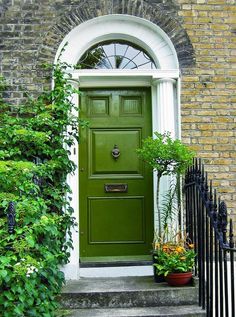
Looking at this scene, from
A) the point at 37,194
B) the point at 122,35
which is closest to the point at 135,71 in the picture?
the point at 122,35

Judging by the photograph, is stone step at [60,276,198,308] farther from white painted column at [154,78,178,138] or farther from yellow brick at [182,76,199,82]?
yellow brick at [182,76,199,82]

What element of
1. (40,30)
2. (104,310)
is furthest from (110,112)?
(104,310)

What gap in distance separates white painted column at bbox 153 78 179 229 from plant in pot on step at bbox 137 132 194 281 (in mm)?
180

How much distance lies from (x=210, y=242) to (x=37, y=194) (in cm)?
178

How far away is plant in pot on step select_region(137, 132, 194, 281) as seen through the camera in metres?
4.77

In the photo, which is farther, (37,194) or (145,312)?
(37,194)

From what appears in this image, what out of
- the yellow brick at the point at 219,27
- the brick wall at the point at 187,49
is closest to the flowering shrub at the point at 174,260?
the brick wall at the point at 187,49

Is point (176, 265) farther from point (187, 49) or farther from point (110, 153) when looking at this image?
point (187, 49)

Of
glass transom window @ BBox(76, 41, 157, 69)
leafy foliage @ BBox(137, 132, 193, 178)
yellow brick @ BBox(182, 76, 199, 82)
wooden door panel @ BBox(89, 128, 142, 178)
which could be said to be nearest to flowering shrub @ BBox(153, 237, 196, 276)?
leafy foliage @ BBox(137, 132, 193, 178)

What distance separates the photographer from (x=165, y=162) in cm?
486

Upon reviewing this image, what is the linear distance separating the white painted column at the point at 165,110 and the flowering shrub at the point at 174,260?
0.70 metres

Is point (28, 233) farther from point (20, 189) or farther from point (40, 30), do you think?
point (40, 30)

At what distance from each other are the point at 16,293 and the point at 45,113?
7.44ft

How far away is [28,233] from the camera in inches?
139
